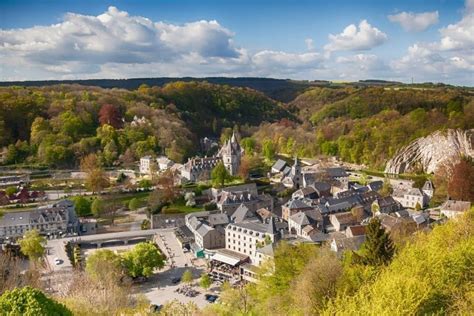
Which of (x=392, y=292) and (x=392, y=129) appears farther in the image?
(x=392, y=129)

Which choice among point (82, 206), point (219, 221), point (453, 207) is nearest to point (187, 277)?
point (219, 221)

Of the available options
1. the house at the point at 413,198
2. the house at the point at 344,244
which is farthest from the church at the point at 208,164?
the house at the point at 344,244

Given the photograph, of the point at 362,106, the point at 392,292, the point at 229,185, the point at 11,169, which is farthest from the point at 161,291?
the point at 362,106

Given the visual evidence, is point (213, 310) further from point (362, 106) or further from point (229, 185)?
point (362, 106)

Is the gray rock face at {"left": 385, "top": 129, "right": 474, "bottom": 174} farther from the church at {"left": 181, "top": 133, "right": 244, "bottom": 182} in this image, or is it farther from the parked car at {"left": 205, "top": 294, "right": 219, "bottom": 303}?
the parked car at {"left": 205, "top": 294, "right": 219, "bottom": 303}

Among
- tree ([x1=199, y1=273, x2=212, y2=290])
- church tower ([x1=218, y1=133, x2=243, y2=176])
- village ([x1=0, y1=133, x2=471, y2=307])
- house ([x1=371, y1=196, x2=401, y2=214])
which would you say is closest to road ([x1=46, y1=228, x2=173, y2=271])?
village ([x1=0, y1=133, x2=471, y2=307])
